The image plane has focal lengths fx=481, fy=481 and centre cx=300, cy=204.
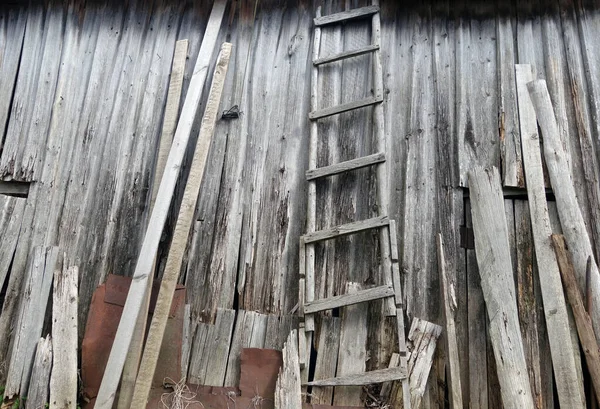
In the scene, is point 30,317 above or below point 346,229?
below

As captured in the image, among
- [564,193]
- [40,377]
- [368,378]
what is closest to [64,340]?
[40,377]

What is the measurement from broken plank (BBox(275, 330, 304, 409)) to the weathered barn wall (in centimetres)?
30

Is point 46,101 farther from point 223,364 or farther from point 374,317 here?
point 374,317

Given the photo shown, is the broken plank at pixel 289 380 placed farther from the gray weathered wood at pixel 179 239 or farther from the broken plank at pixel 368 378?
the gray weathered wood at pixel 179 239

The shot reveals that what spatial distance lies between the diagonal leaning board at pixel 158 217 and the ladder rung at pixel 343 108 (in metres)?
1.05

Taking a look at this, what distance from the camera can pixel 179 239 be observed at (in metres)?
3.69

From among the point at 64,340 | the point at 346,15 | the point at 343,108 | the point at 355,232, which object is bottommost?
the point at 64,340

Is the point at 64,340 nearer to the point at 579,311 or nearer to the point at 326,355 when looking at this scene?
the point at 326,355

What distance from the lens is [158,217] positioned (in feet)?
12.3

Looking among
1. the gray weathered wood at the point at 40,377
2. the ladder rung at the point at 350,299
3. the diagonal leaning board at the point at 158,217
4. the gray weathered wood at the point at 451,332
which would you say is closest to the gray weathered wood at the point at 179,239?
the diagonal leaning board at the point at 158,217

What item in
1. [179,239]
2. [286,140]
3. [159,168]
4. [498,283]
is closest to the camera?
[498,283]

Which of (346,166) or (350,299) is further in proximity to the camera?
(346,166)

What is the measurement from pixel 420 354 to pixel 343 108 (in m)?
2.00

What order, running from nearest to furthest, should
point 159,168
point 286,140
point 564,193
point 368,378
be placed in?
point 368,378, point 564,193, point 159,168, point 286,140
